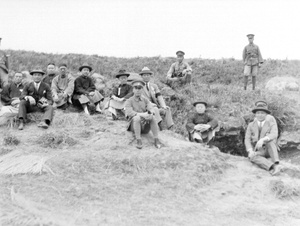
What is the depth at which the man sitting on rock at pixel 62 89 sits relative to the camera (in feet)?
27.3

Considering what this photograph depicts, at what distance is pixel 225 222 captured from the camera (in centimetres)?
475

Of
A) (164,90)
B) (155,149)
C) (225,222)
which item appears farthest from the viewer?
(164,90)

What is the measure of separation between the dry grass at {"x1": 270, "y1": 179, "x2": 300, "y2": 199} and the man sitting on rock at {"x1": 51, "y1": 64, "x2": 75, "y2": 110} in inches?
194

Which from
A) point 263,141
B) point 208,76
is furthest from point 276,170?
point 208,76

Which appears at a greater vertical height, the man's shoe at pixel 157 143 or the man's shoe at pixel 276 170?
the man's shoe at pixel 157 143

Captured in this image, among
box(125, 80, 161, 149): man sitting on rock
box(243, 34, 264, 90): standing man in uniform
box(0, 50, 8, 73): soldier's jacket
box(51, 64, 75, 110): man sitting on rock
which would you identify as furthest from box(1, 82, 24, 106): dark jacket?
box(243, 34, 264, 90): standing man in uniform

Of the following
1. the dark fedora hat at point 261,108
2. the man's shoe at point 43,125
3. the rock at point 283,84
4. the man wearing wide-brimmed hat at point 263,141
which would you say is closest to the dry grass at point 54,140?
the man's shoe at point 43,125

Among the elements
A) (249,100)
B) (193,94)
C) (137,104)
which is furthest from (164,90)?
(137,104)

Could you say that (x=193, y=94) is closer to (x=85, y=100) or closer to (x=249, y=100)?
(x=249, y=100)

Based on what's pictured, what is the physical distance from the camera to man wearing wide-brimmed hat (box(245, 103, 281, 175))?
22.1 feet

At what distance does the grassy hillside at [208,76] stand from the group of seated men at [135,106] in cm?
204

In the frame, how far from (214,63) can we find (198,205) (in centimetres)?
1323

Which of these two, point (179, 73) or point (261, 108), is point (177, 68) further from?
point (261, 108)

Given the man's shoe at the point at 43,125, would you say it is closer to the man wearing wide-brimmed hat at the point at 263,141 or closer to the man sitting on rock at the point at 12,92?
the man sitting on rock at the point at 12,92
